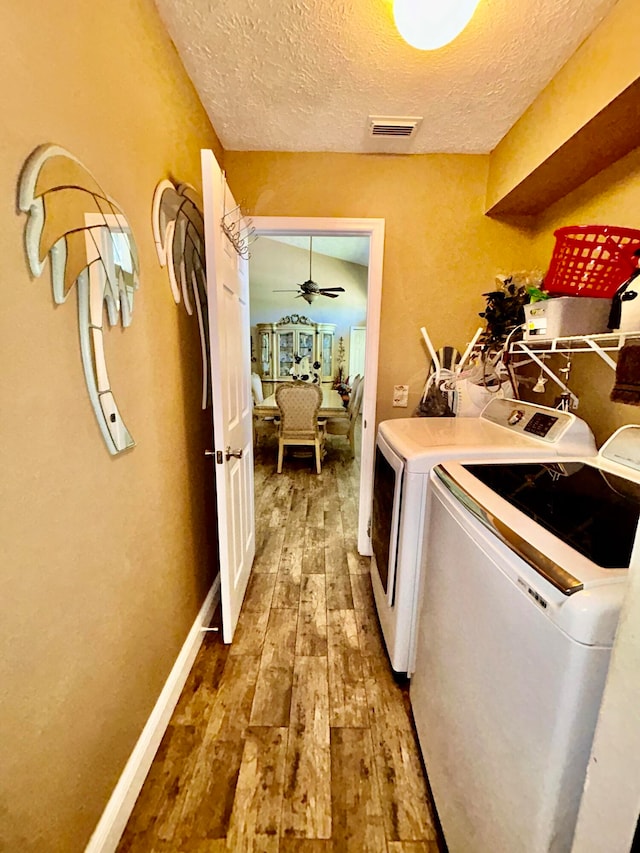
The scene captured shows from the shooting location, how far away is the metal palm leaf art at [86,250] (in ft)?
2.19

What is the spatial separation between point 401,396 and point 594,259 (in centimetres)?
116

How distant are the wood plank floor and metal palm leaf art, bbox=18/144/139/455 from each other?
43.6 inches

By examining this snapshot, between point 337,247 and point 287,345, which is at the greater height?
point 337,247

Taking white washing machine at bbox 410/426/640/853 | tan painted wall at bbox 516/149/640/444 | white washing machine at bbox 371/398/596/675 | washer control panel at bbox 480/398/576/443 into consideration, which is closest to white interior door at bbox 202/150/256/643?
white washing machine at bbox 371/398/596/675

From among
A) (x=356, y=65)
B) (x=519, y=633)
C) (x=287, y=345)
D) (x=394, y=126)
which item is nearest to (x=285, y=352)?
(x=287, y=345)

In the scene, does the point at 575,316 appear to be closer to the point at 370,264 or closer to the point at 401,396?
the point at 401,396

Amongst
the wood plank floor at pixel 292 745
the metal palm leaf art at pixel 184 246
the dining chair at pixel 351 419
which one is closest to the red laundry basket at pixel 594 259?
the metal palm leaf art at pixel 184 246

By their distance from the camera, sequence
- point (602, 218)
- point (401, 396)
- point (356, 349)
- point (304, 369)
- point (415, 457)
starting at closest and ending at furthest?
point (415, 457)
point (602, 218)
point (401, 396)
point (304, 369)
point (356, 349)

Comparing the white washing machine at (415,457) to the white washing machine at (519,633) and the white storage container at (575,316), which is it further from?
the white storage container at (575,316)

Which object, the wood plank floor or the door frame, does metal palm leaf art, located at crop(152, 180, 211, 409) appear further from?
the wood plank floor

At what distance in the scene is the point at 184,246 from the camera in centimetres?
143

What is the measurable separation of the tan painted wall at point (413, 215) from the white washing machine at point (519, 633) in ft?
4.01

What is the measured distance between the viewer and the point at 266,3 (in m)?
1.13

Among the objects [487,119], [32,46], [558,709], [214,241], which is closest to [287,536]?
[214,241]
